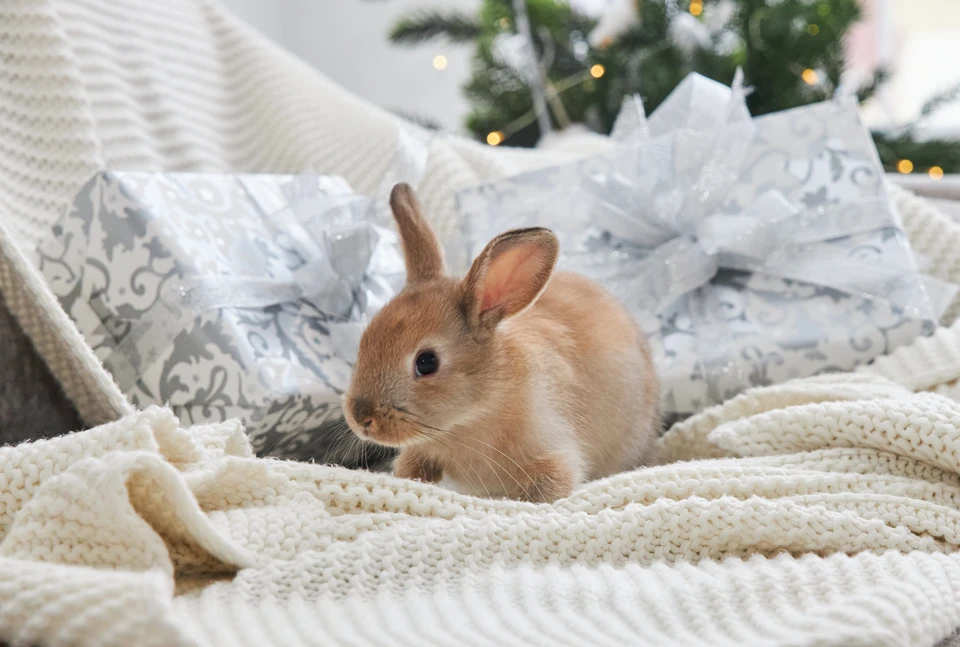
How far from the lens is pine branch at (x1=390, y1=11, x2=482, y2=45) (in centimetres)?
231

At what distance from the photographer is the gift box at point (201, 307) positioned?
102 cm

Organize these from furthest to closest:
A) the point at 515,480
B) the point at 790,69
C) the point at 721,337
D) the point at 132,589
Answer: the point at 790,69
the point at 721,337
the point at 515,480
the point at 132,589

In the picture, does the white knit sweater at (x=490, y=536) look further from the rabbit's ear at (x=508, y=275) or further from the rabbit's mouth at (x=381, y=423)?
the rabbit's ear at (x=508, y=275)

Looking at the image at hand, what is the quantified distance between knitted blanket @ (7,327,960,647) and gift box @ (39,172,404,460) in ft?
0.67

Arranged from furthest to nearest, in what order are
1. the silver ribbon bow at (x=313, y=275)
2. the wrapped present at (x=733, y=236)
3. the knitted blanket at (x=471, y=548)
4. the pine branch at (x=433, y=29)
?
the pine branch at (x=433, y=29), the wrapped present at (x=733, y=236), the silver ribbon bow at (x=313, y=275), the knitted blanket at (x=471, y=548)

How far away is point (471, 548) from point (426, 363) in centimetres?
26

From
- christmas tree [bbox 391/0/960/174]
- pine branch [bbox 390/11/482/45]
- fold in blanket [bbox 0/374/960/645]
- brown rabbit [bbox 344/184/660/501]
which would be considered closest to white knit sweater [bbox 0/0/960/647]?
fold in blanket [bbox 0/374/960/645]

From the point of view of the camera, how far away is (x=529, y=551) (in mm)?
751

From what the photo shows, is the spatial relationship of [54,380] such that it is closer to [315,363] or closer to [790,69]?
[315,363]

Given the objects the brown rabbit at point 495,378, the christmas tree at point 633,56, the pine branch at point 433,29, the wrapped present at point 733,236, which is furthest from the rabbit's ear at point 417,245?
the pine branch at point 433,29

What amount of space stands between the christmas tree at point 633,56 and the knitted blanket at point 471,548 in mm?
1294

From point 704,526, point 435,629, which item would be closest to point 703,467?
point 704,526

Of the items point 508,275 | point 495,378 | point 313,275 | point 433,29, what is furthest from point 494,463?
point 433,29

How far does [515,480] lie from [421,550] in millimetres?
251
